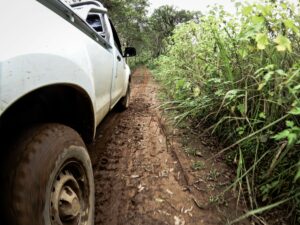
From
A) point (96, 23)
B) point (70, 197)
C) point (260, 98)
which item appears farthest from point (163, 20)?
point (70, 197)

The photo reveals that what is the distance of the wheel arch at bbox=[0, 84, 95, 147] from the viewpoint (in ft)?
3.97

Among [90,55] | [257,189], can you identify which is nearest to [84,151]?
[90,55]

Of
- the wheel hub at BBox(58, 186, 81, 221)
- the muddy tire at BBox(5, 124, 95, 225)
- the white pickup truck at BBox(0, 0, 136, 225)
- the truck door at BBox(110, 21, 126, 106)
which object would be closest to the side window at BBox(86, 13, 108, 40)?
the truck door at BBox(110, 21, 126, 106)

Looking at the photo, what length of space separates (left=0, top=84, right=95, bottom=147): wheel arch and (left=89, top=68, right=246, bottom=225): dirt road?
618 millimetres

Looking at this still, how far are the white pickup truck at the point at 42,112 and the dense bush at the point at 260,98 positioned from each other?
107 centimetres

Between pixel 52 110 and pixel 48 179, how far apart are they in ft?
1.94

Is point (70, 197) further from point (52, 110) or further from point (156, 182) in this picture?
point (156, 182)

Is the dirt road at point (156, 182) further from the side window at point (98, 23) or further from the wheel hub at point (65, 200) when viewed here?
the side window at point (98, 23)

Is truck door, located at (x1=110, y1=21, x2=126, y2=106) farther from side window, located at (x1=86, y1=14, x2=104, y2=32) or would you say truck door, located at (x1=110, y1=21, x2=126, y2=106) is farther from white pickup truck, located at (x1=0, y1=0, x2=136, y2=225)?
white pickup truck, located at (x1=0, y1=0, x2=136, y2=225)

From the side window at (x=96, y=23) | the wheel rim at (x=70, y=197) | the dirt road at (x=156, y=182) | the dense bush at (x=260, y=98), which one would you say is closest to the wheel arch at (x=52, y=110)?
the wheel rim at (x=70, y=197)

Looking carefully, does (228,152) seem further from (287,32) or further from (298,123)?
(287,32)

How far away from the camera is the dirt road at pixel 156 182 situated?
1.86m

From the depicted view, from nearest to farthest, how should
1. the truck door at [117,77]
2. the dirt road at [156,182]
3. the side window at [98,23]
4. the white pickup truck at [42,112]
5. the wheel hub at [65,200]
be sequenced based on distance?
the white pickup truck at [42,112]
the wheel hub at [65,200]
the dirt road at [156,182]
the truck door at [117,77]
the side window at [98,23]

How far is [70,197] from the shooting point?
1285 mm
